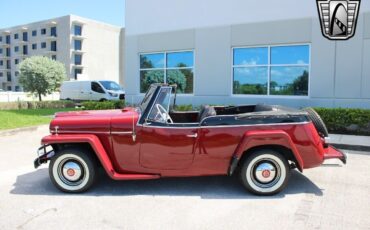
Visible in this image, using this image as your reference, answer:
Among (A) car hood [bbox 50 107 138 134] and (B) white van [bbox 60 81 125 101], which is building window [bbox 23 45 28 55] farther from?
(A) car hood [bbox 50 107 138 134]

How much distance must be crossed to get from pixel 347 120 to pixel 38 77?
23.3 m

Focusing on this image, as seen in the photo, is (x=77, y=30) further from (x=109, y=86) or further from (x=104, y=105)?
(x=104, y=105)

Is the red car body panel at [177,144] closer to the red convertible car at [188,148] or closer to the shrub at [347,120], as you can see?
the red convertible car at [188,148]

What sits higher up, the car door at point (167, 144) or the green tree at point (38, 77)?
the green tree at point (38, 77)

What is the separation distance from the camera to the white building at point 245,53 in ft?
33.5

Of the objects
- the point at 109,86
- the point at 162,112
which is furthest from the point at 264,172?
the point at 109,86

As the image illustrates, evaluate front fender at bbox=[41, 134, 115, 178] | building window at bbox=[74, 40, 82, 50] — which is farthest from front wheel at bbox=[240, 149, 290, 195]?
building window at bbox=[74, 40, 82, 50]

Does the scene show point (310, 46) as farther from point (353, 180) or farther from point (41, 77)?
point (41, 77)

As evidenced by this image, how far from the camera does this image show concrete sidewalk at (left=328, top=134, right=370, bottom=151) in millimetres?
7559

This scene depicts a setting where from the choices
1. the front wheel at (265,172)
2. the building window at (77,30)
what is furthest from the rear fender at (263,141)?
the building window at (77,30)

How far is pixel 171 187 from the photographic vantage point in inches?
194

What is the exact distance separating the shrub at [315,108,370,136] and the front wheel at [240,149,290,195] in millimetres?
5429

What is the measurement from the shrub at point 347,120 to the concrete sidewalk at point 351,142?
1.69 ft

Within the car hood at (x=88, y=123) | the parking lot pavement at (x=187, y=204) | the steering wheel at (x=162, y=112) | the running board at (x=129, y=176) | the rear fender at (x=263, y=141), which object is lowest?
the parking lot pavement at (x=187, y=204)
